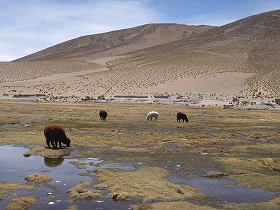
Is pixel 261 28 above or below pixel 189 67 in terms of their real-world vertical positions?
above

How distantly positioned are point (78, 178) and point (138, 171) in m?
2.18

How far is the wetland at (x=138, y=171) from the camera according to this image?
9.90 meters

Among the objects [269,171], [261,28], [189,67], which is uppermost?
[261,28]

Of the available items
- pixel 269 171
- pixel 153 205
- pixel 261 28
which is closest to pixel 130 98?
pixel 269 171

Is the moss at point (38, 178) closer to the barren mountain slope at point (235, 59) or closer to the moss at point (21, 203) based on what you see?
the moss at point (21, 203)

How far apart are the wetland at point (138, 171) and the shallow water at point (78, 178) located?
23 mm

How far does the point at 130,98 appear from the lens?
6150cm

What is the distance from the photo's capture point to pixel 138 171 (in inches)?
503

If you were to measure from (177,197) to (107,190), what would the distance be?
81.7 inches

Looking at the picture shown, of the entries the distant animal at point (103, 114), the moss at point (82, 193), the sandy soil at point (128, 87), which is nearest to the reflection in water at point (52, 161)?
the moss at point (82, 193)

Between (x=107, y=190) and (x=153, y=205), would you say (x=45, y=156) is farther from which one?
(x=153, y=205)

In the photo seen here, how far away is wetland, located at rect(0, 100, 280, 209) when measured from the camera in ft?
32.5

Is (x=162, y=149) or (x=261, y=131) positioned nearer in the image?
(x=162, y=149)

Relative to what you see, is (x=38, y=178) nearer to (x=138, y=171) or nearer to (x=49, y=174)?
(x=49, y=174)
